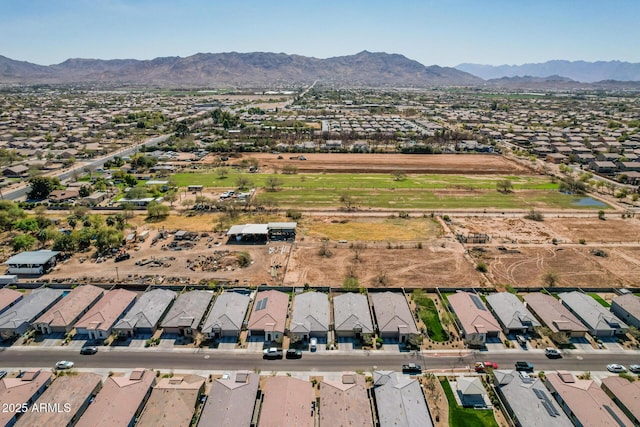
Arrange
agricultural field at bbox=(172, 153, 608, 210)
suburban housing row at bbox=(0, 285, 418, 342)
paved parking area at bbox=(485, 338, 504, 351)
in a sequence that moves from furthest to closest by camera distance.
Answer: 1. agricultural field at bbox=(172, 153, 608, 210)
2. suburban housing row at bbox=(0, 285, 418, 342)
3. paved parking area at bbox=(485, 338, 504, 351)


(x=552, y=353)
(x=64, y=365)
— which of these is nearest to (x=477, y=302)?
(x=552, y=353)

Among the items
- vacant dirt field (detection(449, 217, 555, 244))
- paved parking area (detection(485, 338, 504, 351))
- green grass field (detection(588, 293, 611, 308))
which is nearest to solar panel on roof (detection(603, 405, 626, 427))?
paved parking area (detection(485, 338, 504, 351))

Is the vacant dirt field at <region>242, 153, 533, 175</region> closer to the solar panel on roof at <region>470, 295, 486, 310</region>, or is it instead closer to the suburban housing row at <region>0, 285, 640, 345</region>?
the solar panel on roof at <region>470, 295, 486, 310</region>

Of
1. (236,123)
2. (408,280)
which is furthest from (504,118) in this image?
(408,280)

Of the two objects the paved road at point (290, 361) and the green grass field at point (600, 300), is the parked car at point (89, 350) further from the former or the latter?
the green grass field at point (600, 300)

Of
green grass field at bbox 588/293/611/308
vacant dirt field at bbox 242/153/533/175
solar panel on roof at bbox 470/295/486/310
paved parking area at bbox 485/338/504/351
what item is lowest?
paved parking area at bbox 485/338/504/351

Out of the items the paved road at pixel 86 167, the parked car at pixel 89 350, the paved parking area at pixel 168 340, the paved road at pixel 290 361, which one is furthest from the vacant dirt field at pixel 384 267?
the paved road at pixel 86 167

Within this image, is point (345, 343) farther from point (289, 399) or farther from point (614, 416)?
point (614, 416)
